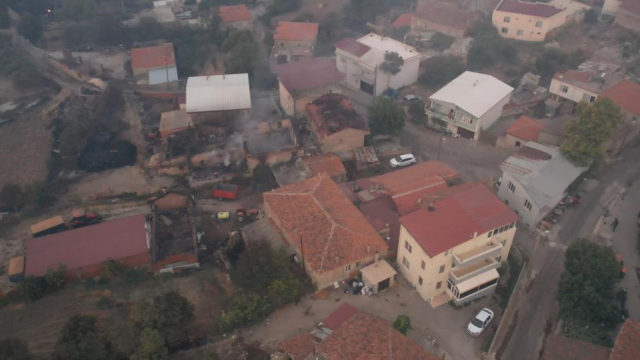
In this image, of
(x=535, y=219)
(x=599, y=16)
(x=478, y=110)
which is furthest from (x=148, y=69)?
(x=599, y=16)

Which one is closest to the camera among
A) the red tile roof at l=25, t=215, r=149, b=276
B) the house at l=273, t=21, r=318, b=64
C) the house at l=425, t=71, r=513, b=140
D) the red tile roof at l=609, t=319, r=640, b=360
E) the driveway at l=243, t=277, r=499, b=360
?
the red tile roof at l=609, t=319, r=640, b=360

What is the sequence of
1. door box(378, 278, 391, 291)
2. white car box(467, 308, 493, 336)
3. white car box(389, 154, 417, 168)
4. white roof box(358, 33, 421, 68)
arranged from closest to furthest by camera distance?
white car box(467, 308, 493, 336), door box(378, 278, 391, 291), white car box(389, 154, 417, 168), white roof box(358, 33, 421, 68)

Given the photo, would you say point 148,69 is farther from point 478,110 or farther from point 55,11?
point 478,110

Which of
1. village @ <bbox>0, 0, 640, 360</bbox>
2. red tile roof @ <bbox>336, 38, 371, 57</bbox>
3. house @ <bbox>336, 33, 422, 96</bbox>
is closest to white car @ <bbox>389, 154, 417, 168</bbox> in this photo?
village @ <bbox>0, 0, 640, 360</bbox>

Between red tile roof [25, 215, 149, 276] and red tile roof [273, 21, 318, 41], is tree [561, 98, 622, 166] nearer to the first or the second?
red tile roof [25, 215, 149, 276]

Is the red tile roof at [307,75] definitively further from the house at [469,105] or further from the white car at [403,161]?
the white car at [403,161]

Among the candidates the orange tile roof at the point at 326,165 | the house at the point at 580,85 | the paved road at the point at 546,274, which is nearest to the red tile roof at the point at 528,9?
the house at the point at 580,85

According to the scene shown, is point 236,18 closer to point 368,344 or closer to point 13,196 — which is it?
point 13,196
